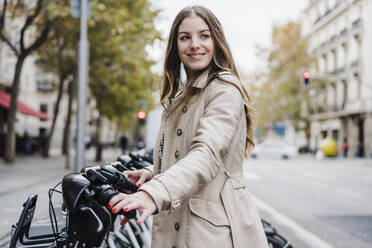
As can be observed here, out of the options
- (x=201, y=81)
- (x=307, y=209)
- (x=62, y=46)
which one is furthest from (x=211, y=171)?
(x=62, y=46)

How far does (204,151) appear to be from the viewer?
5.33 feet

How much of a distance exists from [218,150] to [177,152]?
0.24 metres

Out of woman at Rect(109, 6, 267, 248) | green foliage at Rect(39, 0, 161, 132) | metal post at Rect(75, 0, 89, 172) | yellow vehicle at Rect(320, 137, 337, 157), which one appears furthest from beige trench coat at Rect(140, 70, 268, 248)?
yellow vehicle at Rect(320, 137, 337, 157)

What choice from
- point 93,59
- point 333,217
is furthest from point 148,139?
point 333,217

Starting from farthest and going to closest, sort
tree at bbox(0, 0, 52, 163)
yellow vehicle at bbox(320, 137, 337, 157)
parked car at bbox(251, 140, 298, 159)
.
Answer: yellow vehicle at bbox(320, 137, 337, 157) → parked car at bbox(251, 140, 298, 159) → tree at bbox(0, 0, 52, 163)

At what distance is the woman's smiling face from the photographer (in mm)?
1931

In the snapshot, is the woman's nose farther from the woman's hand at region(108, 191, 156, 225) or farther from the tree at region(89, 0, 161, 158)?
the tree at region(89, 0, 161, 158)

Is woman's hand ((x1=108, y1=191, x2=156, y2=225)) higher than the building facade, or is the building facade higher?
the building facade

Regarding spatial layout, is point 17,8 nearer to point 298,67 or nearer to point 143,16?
point 143,16

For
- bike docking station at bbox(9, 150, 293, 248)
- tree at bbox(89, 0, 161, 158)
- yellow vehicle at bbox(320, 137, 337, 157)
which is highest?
tree at bbox(89, 0, 161, 158)

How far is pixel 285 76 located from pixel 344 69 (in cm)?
549

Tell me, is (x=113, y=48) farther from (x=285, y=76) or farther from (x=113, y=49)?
(x=285, y=76)

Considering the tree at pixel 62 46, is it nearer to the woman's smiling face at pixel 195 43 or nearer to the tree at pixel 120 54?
the tree at pixel 120 54

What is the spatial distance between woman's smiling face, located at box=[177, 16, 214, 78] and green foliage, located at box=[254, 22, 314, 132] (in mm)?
43407
